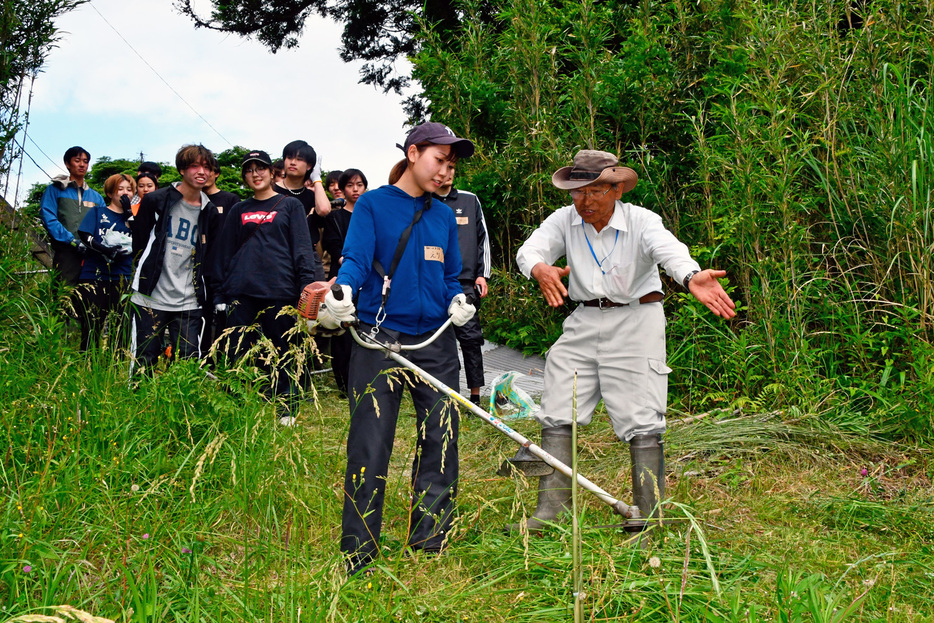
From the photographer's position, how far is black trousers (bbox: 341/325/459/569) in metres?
3.04

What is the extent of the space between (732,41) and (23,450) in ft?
18.6

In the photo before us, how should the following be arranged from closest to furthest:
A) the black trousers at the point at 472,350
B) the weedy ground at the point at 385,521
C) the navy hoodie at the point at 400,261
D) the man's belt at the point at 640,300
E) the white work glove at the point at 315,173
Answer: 1. the weedy ground at the point at 385,521
2. the navy hoodie at the point at 400,261
3. the man's belt at the point at 640,300
4. the black trousers at the point at 472,350
5. the white work glove at the point at 315,173

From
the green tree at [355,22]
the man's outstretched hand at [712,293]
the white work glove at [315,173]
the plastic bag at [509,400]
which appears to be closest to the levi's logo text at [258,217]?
the white work glove at [315,173]

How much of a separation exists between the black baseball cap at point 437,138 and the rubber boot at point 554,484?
1.27m

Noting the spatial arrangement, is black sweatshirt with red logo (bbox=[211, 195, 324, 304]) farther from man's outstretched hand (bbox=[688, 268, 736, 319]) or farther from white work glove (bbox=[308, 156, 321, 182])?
man's outstretched hand (bbox=[688, 268, 736, 319])

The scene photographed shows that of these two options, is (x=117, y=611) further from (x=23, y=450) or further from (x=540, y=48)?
(x=540, y=48)

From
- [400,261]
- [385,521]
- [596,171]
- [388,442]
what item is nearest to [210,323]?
[385,521]

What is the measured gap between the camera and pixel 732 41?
6.38m

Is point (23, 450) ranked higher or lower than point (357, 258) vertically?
lower

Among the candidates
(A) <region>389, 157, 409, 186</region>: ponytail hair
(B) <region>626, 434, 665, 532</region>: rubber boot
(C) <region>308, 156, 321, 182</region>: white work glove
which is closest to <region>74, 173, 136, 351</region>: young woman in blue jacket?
(C) <region>308, 156, 321, 182</region>: white work glove

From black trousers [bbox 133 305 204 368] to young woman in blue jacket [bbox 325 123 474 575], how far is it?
8.32 ft

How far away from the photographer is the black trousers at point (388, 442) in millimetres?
3039

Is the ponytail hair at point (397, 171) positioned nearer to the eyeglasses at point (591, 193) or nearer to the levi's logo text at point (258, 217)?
the eyeglasses at point (591, 193)

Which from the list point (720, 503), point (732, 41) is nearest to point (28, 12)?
point (732, 41)
